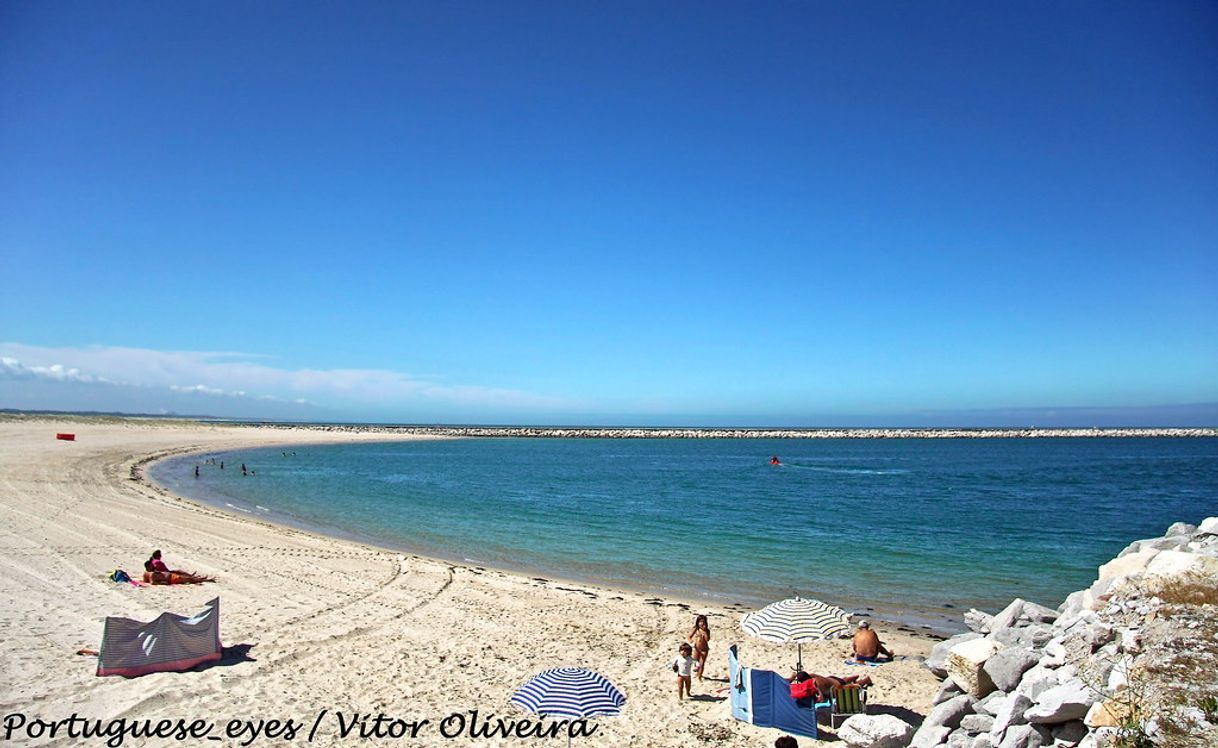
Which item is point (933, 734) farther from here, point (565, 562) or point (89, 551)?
point (89, 551)

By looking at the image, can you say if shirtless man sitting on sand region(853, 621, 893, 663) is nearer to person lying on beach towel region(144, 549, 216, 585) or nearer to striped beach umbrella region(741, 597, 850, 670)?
striped beach umbrella region(741, 597, 850, 670)

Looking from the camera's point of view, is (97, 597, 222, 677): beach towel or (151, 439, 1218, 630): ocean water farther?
(151, 439, 1218, 630): ocean water

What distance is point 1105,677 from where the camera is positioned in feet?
24.1

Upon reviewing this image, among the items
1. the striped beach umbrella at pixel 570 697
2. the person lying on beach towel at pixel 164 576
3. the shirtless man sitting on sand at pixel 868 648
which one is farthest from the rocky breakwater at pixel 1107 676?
the person lying on beach towel at pixel 164 576

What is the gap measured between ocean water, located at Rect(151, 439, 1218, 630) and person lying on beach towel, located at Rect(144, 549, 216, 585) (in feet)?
27.5

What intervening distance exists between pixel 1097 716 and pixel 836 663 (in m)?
7.13

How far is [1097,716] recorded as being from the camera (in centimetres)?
650

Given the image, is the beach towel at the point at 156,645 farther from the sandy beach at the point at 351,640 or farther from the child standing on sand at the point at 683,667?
the child standing on sand at the point at 683,667

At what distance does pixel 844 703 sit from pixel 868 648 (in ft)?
10.8

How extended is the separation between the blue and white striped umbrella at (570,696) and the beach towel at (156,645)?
606cm

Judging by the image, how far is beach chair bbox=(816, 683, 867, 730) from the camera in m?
10.1

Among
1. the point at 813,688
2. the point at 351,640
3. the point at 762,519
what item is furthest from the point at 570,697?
the point at 762,519

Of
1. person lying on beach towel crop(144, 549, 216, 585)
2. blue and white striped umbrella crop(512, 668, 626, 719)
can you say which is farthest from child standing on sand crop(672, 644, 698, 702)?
person lying on beach towel crop(144, 549, 216, 585)

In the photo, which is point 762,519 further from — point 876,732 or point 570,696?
point 570,696
